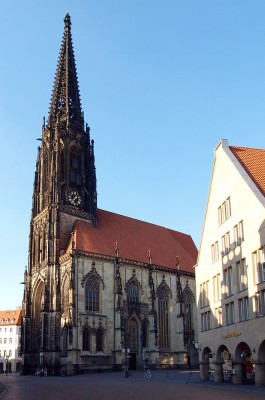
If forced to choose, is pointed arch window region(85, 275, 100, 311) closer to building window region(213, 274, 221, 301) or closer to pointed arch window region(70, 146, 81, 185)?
pointed arch window region(70, 146, 81, 185)

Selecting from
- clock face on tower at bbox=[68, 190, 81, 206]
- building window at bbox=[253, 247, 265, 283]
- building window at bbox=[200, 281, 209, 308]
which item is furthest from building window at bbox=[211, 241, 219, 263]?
clock face on tower at bbox=[68, 190, 81, 206]

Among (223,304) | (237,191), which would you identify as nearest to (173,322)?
(223,304)

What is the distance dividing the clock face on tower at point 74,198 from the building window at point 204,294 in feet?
98.9

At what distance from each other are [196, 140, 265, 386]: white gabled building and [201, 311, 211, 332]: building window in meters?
0.04

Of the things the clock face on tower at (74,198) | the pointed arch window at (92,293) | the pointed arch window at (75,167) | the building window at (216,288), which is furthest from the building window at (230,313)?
the pointed arch window at (75,167)

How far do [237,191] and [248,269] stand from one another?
18.3 feet

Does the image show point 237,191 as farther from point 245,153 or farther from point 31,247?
point 31,247

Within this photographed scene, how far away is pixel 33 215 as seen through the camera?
67.1 meters

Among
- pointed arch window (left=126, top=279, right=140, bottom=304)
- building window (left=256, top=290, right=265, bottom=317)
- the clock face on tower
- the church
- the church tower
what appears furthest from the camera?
the clock face on tower

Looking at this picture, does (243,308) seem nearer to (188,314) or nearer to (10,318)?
(188,314)

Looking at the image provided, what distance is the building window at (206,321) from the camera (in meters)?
36.3

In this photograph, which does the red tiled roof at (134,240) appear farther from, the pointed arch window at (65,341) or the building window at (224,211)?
the building window at (224,211)

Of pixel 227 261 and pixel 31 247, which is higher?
pixel 31 247

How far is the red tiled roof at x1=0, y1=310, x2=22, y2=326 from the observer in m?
113
